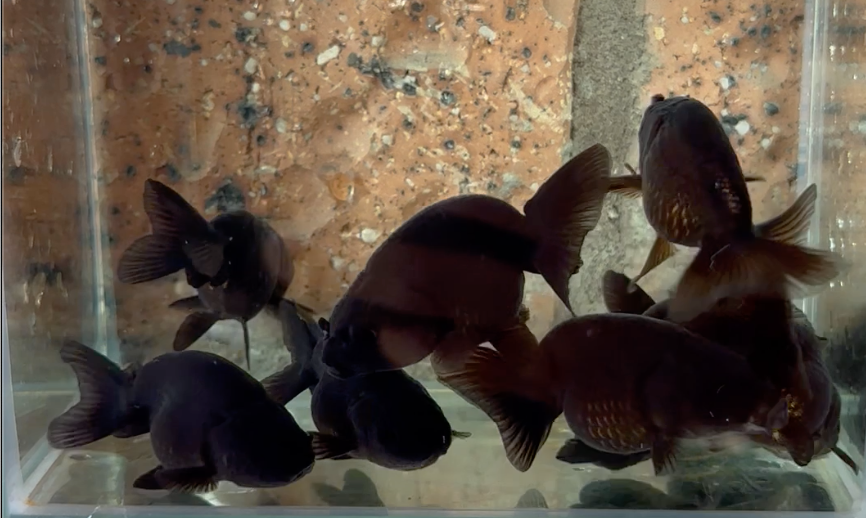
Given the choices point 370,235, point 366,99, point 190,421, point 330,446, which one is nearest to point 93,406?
point 190,421

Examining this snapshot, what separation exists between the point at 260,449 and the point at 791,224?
529mm

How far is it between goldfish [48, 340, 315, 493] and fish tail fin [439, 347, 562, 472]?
0.15 meters

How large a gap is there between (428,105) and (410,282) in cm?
36

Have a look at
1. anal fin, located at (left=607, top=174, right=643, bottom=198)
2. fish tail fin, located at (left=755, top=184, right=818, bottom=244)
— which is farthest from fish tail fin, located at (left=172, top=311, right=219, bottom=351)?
fish tail fin, located at (left=755, top=184, right=818, bottom=244)

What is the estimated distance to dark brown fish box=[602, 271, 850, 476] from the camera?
65 cm

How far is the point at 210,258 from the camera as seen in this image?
32.0 inches

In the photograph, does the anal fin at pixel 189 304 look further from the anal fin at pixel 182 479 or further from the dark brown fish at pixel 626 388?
the dark brown fish at pixel 626 388

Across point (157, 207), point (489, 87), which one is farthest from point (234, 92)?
point (489, 87)

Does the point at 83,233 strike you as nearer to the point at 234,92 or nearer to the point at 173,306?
the point at 173,306

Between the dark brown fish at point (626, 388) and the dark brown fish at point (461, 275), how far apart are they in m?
0.03

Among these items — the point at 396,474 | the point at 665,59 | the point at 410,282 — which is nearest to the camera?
the point at 410,282

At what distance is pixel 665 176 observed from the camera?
27.7 inches

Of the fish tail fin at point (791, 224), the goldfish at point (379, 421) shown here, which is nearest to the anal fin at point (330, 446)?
the goldfish at point (379, 421)

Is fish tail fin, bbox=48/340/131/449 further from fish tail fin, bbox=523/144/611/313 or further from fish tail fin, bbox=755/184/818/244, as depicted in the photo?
fish tail fin, bbox=755/184/818/244
